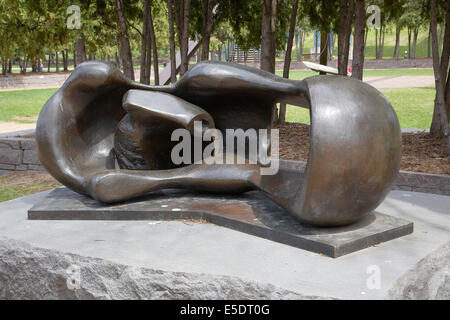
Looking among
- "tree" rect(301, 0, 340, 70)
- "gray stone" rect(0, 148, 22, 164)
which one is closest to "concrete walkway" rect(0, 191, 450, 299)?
"gray stone" rect(0, 148, 22, 164)

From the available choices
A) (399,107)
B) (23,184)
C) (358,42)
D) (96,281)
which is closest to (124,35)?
(23,184)

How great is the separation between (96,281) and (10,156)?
21.0 feet

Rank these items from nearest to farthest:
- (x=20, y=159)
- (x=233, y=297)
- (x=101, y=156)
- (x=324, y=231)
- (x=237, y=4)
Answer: (x=233, y=297) → (x=324, y=231) → (x=101, y=156) → (x=20, y=159) → (x=237, y=4)

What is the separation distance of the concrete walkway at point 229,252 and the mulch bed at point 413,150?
2444 mm

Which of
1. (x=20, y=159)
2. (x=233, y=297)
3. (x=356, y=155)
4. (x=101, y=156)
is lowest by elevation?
(x=20, y=159)

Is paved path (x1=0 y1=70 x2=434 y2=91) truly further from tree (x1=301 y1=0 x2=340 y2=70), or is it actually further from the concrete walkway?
the concrete walkway

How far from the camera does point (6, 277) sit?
11.8 ft

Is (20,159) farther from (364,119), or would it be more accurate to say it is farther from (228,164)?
(364,119)

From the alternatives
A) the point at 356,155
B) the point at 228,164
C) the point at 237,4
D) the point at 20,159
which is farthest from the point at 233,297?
the point at 237,4

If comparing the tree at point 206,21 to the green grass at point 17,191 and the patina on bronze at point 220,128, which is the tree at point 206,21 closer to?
the green grass at point 17,191

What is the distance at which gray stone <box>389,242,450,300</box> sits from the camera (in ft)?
8.89

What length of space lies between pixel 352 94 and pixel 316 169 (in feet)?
1.82

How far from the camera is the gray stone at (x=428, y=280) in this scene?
2.71m

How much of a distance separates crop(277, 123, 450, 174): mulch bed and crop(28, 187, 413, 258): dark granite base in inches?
119
